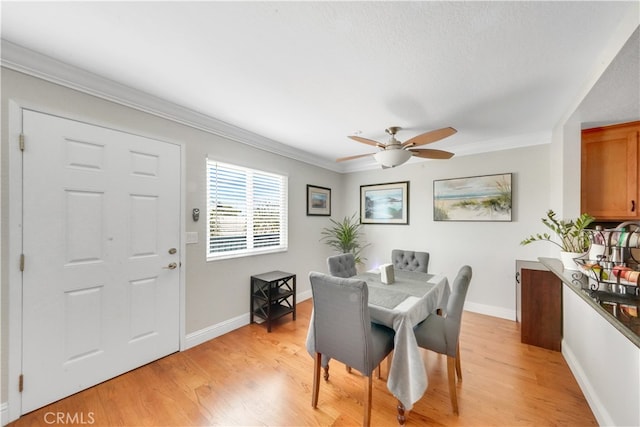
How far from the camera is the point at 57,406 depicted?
1.72m

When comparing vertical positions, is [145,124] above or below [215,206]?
above

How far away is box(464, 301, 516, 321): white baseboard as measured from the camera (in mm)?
3205

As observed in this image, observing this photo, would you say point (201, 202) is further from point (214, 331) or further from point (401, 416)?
point (401, 416)

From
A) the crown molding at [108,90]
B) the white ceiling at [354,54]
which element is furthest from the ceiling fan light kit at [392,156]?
the crown molding at [108,90]

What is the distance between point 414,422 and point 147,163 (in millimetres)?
2917

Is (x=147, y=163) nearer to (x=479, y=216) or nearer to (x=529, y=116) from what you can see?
(x=529, y=116)

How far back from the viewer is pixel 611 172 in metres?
2.44

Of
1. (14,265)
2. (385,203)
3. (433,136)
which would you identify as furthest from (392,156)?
(14,265)

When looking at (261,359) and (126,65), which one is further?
(261,359)

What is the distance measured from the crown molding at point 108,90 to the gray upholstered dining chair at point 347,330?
2.05 m

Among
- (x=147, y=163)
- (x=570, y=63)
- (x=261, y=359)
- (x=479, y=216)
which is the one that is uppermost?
(x=570, y=63)

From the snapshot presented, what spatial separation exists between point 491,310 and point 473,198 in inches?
61.4

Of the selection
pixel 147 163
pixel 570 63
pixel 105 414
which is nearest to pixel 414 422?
pixel 105 414

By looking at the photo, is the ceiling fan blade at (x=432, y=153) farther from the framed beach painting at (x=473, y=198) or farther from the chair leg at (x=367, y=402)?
the chair leg at (x=367, y=402)
